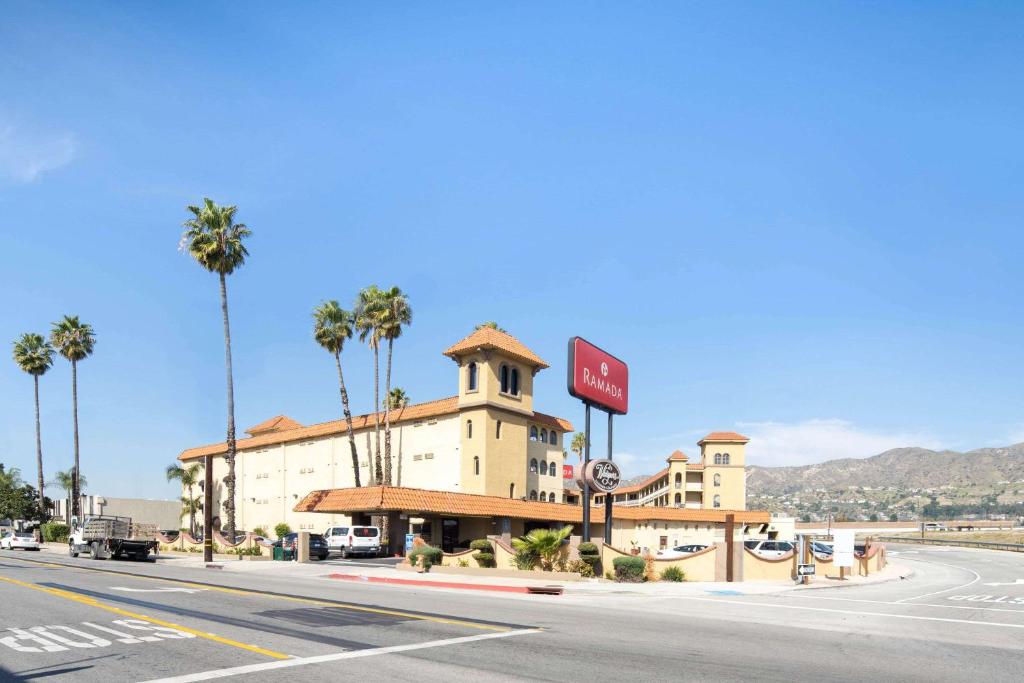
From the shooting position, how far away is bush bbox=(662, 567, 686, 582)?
3170 cm

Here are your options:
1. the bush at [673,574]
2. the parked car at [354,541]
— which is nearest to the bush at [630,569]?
the bush at [673,574]

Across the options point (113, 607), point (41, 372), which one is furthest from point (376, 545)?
point (41, 372)

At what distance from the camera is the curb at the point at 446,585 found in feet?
86.8

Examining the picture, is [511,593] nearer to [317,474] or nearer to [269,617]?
[269,617]

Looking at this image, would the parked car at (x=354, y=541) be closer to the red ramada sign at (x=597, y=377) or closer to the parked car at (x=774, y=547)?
the red ramada sign at (x=597, y=377)

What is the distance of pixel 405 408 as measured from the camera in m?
63.6

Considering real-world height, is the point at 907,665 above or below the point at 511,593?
above

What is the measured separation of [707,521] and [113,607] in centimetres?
6321

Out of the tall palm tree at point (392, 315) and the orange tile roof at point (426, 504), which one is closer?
the orange tile roof at point (426, 504)

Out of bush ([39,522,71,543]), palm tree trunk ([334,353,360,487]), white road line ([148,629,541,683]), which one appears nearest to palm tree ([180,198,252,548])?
palm tree trunk ([334,353,360,487])

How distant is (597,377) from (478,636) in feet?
75.5

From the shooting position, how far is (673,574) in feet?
104

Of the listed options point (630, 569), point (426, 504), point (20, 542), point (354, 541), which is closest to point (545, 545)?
point (630, 569)

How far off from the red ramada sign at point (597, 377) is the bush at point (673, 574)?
794 centimetres
